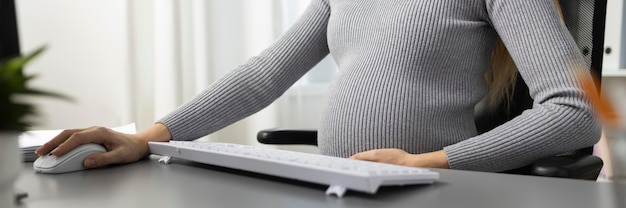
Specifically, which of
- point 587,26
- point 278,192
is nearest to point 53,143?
point 278,192

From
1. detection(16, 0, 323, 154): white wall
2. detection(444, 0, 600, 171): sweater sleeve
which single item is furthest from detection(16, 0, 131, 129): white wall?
detection(444, 0, 600, 171): sweater sleeve

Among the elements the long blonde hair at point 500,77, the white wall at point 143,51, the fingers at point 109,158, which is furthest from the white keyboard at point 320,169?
the white wall at point 143,51

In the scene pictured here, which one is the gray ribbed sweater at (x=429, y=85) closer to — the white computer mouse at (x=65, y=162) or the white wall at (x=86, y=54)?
the white computer mouse at (x=65, y=162)

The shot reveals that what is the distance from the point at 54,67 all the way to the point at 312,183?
1330 mm

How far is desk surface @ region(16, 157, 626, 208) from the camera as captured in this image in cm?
50

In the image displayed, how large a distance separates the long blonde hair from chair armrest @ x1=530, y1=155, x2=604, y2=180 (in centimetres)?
28

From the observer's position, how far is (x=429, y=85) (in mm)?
989

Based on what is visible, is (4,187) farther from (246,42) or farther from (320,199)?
(246,42)

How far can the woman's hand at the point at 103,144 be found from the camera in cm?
75

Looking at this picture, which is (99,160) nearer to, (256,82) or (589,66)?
(256,82)

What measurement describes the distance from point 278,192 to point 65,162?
0.32 m

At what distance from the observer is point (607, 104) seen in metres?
0.18

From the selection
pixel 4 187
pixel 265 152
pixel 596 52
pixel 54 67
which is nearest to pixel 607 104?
pixel 4 187

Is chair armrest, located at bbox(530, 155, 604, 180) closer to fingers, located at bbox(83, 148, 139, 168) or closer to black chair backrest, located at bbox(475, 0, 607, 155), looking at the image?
black chair backrest, located at bbox(475, 0, 607, 155)
